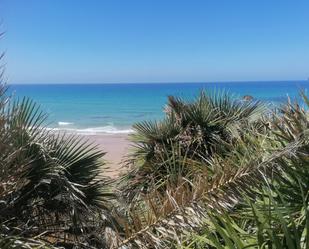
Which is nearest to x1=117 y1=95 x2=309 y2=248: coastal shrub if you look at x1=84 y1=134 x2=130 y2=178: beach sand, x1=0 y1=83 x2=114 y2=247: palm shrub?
x1=0 y1=83 x2=114 y2=247: palm shrub

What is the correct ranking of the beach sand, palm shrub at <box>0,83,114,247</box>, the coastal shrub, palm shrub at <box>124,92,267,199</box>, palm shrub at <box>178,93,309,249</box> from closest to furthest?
the coastal shrub
palm shrub at <box>178,93,309,249</box>
palm shrub at <box>0,83,114,247</box>
palm shrub at <box>124,92,267,199</box>
the beach sand

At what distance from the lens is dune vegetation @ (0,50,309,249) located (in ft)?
7.84

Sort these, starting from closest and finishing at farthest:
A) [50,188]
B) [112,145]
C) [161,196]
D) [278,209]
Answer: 1. [278,209]
2. [161,196]
3. [50,188]
4. [112,145]

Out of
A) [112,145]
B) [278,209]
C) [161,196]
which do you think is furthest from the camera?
[112,145]

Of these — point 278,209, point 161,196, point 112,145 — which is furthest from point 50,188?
point 112,145

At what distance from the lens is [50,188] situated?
3580 millimetres

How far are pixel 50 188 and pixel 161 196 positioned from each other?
1.28m

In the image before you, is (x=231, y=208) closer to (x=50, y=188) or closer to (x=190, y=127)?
(x=50, y=188)

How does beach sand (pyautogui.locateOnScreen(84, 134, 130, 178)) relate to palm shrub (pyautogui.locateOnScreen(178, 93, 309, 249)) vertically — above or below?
below

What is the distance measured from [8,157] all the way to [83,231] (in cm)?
148

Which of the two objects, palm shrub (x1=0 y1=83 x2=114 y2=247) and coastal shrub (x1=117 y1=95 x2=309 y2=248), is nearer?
coastal shrub (x1=117 y1=95 x2=309 y2=248)

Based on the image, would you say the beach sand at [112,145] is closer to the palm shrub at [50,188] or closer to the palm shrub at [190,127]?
the palm shrub at [190,127]

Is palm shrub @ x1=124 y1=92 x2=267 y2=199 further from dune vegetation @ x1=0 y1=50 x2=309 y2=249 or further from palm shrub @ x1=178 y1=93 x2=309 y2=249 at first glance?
palm shrub @ x1=178 y1=93 x2=309 y2=249

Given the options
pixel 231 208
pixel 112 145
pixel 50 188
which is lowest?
pixel 112 145
